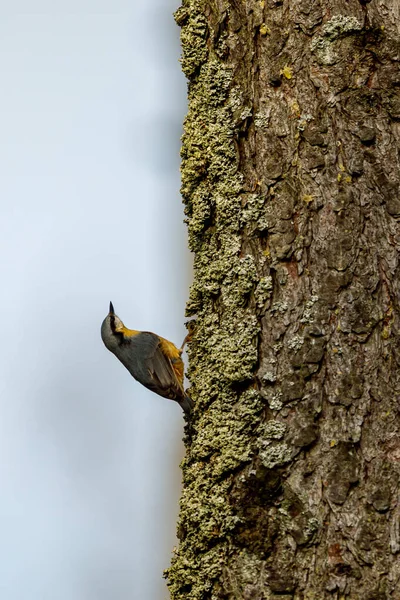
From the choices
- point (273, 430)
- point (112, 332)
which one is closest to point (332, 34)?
point (273, 430)

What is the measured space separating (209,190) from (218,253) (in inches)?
8.0

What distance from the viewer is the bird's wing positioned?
330 centimetres

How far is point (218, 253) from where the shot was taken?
2.25 m

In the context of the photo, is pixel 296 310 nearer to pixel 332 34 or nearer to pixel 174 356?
pixel 332 34

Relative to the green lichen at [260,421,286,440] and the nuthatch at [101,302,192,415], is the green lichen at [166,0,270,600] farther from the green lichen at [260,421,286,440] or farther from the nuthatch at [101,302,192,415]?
the nuthatch at [101,302,192,415]

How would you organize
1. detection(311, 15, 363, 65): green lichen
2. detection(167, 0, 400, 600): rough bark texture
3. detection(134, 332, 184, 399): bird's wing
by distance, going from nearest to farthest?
detection(167, 0, 400, 600): rough bark texture < detection(311, 15, 363, 65): green lichen < detection(134, 332, 184, 399): bird's wing

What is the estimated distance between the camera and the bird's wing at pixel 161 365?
330 centimetres

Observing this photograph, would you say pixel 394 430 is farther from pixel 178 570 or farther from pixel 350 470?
pixel 178 570

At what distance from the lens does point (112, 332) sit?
379 centimetres

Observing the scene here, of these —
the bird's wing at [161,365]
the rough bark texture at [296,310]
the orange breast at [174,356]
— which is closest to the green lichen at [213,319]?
the rough bark texture at [296,310]

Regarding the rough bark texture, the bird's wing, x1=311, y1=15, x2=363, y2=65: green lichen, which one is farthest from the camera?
the bird's wing

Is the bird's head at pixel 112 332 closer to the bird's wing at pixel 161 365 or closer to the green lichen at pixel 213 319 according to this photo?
the bird's wing at pixel 161 365

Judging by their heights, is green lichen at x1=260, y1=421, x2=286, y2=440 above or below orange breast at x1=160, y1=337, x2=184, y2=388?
below


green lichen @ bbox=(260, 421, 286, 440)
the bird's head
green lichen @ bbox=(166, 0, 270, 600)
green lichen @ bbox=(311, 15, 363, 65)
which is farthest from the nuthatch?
green lichen @ bbox=(311, 15, 363, 65)
